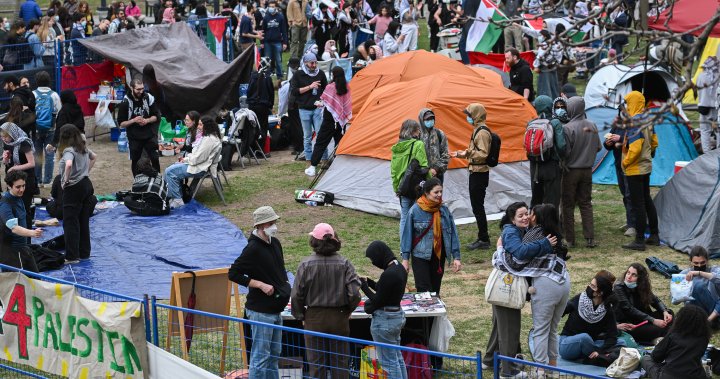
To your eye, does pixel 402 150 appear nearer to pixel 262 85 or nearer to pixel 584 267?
pixel 584 267

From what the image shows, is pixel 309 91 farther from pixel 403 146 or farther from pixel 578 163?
pixel 578 163

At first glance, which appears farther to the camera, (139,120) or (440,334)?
(139,120)

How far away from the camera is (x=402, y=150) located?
12.0 meters

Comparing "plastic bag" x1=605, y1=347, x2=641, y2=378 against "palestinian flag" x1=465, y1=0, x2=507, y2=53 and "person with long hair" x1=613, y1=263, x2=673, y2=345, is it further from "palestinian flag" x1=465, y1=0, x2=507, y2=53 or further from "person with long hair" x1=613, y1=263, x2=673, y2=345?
"palestinian flag" x1=465, y1=0, x2=507, y2=53

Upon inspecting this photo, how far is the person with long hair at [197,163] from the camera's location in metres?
14.7

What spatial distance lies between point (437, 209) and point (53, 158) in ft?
26.4

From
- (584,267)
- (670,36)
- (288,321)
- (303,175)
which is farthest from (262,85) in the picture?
(670,36)

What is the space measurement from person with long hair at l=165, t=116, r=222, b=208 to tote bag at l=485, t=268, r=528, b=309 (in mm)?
6833

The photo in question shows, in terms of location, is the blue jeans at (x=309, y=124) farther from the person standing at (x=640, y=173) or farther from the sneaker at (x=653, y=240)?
the sneaker at (x=653, y=240)

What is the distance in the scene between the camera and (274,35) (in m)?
24.3

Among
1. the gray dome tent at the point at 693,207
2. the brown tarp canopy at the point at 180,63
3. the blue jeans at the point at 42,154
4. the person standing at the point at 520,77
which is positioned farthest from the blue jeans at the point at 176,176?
the gray dome tent at the point at 693,207

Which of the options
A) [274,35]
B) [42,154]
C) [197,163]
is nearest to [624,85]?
[197,163]

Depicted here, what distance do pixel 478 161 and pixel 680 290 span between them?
3.05 metres

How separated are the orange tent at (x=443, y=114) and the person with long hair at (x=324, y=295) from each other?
595 cm
